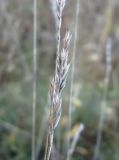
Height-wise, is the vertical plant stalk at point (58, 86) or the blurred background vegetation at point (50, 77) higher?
the vertical plant stalk at point (58, 86)

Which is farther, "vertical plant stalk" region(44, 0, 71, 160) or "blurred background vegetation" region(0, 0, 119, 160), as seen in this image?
"blurred background vegetation" region(0, 0, 119, 160)

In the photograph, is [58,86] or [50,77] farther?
[50,77]

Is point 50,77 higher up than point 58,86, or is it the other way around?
point 58,86

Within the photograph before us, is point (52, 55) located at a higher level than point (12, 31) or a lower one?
lower

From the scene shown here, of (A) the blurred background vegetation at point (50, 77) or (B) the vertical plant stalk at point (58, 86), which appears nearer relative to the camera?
(B) the vertical plant stalk at point (58, 86)

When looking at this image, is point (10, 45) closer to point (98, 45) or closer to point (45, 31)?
point (45, 31)

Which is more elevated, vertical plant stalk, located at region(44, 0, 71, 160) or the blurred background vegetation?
vertical plant stalk, located at region(44, 0, 71, 160)

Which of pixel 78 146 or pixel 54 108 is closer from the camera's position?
pixel 54 108

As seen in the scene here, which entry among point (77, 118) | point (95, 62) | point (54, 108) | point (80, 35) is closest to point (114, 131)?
point (77, 118)
